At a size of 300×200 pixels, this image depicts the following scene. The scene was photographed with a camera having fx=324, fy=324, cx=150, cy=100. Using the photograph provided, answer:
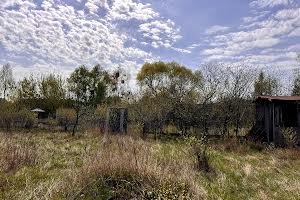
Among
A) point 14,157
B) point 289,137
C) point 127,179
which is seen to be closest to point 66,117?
point 289,137

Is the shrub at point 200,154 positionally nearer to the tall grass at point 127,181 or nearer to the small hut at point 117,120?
the tall grass at point 127,181

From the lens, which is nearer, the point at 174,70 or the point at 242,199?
the point at 242,199

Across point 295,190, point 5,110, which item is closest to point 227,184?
point 295,190

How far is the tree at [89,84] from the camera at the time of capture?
40.8m

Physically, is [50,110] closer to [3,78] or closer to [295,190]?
[3,78]

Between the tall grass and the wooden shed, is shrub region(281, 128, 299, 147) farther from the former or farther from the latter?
the tall grass

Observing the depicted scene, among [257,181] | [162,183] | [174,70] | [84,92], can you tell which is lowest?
[257,181]

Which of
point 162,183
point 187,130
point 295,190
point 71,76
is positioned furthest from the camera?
point 71,76

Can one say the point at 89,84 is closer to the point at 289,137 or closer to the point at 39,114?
the point at 39,114

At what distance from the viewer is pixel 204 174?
8.19 metres

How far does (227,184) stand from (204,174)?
95 centimetres

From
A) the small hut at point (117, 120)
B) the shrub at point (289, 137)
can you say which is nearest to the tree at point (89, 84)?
the small hut at point (117, 120)

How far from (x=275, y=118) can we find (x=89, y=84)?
98.7 ft

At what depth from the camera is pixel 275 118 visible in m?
18.3
